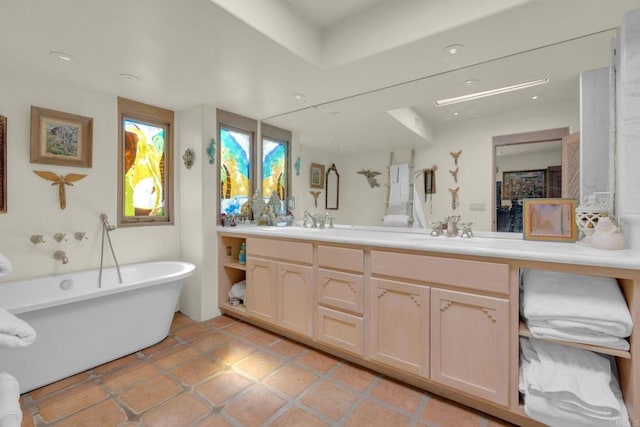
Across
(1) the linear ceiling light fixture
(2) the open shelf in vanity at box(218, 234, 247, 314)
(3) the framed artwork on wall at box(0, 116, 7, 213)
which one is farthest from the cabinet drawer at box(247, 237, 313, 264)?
(3) the framed artwork on wall at box(0, 116, 7, 213)

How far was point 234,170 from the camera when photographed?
10.3 ft

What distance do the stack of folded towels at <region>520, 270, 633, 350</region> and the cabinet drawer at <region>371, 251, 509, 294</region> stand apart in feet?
0.51

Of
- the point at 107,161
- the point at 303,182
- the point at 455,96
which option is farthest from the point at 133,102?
the point at 455,96

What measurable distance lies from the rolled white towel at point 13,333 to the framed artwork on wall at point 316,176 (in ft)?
7.27

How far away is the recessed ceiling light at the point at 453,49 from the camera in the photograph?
167cm

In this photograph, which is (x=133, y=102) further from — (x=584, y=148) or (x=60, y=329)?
(x=584, y=148)

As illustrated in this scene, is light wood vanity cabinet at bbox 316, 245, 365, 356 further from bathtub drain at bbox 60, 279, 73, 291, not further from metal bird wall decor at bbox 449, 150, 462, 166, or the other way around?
bathtub drain at bbox 60, 279, 73, 291

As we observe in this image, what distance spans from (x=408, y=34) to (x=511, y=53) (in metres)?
0.67

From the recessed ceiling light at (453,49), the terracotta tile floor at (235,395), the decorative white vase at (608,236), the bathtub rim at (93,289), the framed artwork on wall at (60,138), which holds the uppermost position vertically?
the recessed ceiling light at (453,49)

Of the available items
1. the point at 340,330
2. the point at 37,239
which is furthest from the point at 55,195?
the point at 340,330

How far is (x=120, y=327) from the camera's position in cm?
211

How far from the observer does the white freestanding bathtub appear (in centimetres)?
174

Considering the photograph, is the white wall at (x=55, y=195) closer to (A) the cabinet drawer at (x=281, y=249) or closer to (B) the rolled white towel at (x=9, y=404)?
(A) the cabinet drawer at (x=281, y=249)

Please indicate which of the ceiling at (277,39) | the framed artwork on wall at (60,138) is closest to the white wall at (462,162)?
the ceiling at (277,39)
